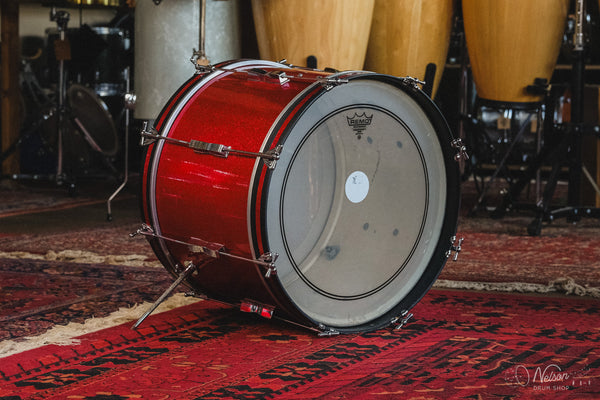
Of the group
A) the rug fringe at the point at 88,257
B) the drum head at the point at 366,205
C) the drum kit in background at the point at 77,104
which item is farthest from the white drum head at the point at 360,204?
the drum kit in background at the point at 77,104

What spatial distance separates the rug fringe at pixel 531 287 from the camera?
7.63ft

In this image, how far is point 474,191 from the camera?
485 centimetres

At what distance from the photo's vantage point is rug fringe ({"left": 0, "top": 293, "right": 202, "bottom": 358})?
1761 millimetres

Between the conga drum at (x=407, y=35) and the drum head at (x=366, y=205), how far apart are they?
1113 millimetres

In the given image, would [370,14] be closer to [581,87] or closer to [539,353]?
[581,87]

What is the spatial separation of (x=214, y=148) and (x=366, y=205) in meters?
0.39

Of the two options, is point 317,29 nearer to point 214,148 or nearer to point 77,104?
point 214,148

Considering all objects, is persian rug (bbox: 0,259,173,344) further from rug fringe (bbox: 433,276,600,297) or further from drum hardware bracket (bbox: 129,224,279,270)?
rug fringe (bbox: 433,276,600,297)

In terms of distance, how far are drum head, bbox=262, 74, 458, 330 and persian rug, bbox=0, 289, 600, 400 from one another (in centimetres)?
9

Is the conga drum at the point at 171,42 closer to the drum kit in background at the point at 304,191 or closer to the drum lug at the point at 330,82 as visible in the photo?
the drum kit in background at the point at 304,191

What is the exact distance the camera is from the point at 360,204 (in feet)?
6.45

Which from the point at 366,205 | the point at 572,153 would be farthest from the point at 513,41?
the point at 366,205

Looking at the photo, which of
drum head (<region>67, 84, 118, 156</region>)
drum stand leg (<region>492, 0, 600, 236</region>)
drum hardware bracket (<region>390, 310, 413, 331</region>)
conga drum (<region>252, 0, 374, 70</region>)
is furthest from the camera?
drum head (<region>67, 84, 118, 156</region>)

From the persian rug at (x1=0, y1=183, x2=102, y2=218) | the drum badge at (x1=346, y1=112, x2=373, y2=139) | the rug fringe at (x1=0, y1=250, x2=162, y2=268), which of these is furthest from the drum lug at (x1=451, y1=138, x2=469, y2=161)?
the persian rug at (x1=0, y1=183, x2=102, y2=218)
